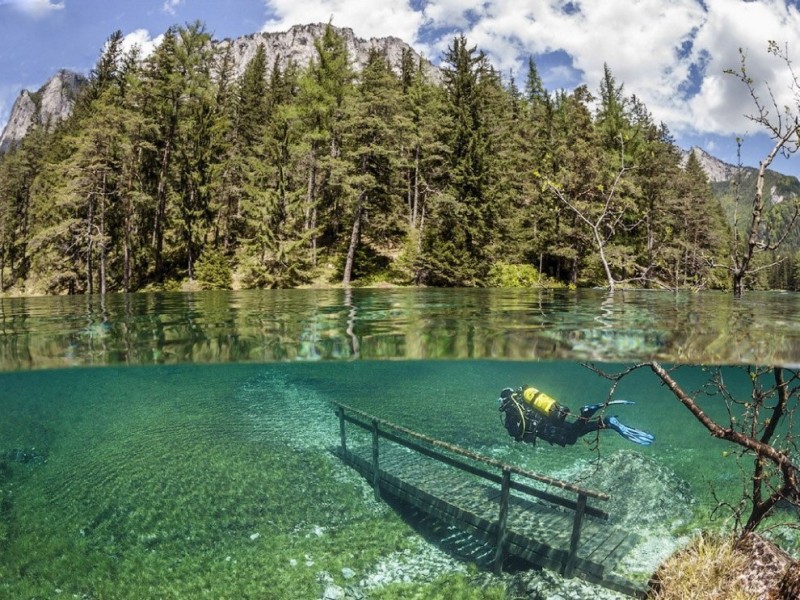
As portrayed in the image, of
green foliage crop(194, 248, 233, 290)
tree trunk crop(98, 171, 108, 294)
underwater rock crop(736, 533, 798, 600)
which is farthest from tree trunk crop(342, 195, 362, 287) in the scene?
underwater rock crop(736, 533, 798, 600)

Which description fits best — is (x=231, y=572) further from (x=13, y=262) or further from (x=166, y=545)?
(x=13, y=262)

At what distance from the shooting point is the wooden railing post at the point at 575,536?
9.50m

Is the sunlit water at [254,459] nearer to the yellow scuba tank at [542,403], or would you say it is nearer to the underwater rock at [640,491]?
the underwater rock at [640,491]

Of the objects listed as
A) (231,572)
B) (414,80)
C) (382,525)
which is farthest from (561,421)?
(414,80)

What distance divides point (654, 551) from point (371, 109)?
30056 mm

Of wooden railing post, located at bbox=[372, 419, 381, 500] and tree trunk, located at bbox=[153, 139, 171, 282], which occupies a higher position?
tree trunk, located at bbox=[153, 139, 171, 282]

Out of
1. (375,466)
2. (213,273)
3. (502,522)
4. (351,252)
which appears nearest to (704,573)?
(502,522)

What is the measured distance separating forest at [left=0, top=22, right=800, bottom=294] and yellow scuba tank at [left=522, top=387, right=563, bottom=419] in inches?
731

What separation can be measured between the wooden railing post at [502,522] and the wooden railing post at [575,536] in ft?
4.35

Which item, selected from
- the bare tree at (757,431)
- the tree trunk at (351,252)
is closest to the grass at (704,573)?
the bare tree at (757,431)

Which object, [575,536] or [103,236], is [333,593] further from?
[103,236]

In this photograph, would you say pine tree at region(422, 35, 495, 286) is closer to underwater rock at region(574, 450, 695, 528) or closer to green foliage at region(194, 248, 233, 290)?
green foliage at region(194, 248, 233, 290)

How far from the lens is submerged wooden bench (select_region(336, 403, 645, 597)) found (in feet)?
31.8

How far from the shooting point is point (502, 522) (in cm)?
1046
